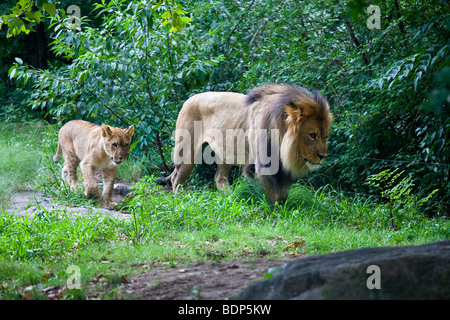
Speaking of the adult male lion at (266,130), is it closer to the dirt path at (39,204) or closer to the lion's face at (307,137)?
→ the lion's face at (307,137)

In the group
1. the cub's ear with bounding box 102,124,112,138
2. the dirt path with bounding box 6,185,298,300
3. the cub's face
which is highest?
the cub's ear with bounding box 102,124,112,138

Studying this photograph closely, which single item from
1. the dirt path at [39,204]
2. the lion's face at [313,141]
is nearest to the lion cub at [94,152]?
the dirt path at [39,204]

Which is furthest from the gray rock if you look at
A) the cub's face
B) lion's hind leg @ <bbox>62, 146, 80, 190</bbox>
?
lion's hind leg @ <bbox>62, 146, 80, 190</bbox>

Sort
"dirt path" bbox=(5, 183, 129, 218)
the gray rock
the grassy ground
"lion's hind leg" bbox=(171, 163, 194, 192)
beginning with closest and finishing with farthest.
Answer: the gray rock, the grassy ground, "dirt path" bbox=(5, 183, 129, 218), "lion's hind leg" bbox=(171, 163, 194, 192)

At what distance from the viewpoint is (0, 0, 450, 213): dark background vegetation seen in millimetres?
7066

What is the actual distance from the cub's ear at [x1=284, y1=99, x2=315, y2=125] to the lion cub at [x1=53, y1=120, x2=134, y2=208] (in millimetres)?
2610

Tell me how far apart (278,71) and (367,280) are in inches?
243

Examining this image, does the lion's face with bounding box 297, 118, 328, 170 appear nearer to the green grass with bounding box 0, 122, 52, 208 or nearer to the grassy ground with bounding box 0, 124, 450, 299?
the grassy ground with bounding box 0, 124, 450, 299

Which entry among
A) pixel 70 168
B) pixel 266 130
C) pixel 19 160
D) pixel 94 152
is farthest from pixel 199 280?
pixel 19 160

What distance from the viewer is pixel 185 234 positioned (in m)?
5.77

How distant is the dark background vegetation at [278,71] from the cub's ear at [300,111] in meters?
0.85

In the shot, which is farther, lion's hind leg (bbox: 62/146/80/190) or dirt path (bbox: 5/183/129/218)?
lion's hind leg (bbox: 62/146/80/190)

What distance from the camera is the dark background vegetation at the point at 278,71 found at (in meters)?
7.07

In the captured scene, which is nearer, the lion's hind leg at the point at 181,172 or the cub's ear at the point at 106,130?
the cub's ear at the point at 106,130
